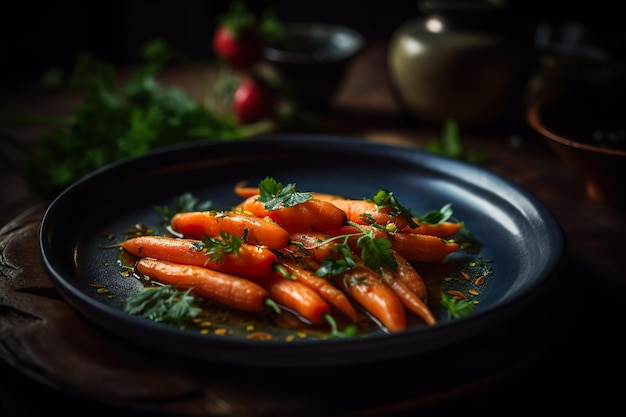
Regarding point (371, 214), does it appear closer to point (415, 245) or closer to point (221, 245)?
point (415, 245)

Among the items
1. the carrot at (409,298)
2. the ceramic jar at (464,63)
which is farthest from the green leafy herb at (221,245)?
the ceramic jar at (464,63)

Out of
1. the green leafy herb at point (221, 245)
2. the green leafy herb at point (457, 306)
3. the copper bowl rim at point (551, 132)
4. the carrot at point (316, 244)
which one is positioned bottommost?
the green leafy herb at point (457, 306)

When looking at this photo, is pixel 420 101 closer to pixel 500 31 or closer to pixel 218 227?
pixel 500 31

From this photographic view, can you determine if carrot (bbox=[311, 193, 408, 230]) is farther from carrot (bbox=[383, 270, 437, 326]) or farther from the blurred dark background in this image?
the blurred dark background

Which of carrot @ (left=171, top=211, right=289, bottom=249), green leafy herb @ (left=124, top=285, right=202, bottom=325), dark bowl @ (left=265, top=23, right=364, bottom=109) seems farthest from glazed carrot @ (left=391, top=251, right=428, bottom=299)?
dark bowl @ (left=265, top=23, right=364, bottom=109)

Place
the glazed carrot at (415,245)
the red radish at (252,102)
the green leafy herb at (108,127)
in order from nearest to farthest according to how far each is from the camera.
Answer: the glazed carrot at (415,245) < the green leafy herb at (108,127) < the red radish at (252,102)

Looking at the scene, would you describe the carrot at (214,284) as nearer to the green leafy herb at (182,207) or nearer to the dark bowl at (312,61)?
the green leafy herb at (182,207)
